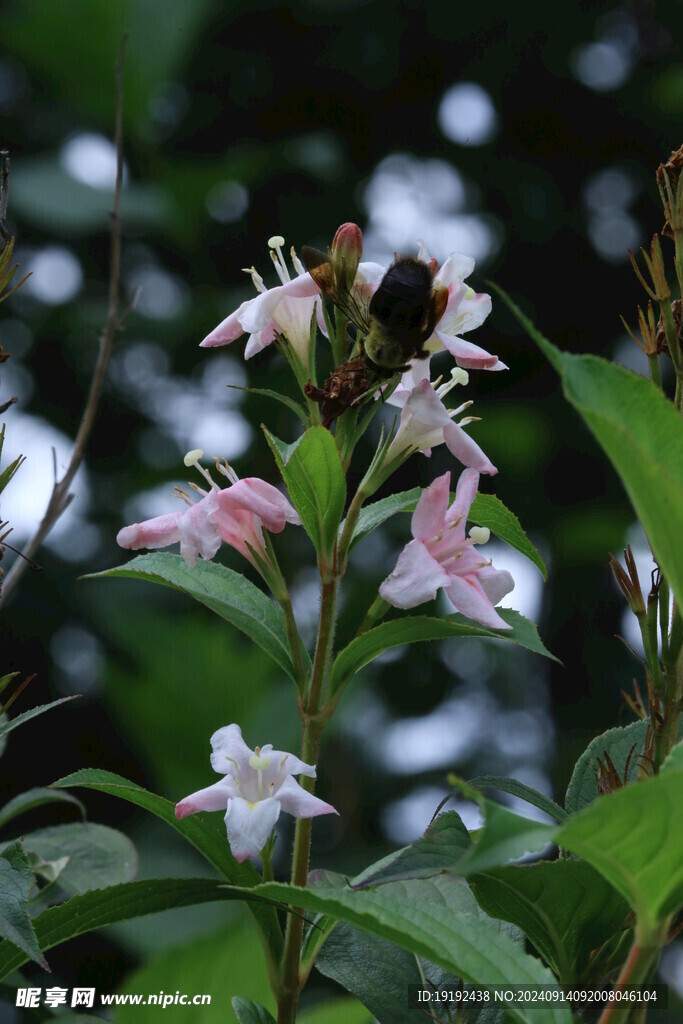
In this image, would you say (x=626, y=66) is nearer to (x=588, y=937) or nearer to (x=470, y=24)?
(x=470, y=24)

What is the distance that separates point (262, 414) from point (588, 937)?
6.15ft

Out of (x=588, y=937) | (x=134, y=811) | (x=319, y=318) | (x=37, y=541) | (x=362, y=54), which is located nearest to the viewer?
(x=588, y=937)

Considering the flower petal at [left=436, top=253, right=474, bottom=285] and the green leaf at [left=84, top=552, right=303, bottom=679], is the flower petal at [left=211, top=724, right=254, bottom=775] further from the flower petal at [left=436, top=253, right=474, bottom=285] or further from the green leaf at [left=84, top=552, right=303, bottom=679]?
the flower petal at [left=436, top=253, right=474, bottom=285]

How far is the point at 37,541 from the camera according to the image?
0.88 metres

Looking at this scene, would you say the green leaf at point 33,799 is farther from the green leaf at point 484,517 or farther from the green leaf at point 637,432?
the green leaf at point 637,432

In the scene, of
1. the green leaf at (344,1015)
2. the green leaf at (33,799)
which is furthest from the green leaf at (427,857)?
the green leaf at (344,1015)

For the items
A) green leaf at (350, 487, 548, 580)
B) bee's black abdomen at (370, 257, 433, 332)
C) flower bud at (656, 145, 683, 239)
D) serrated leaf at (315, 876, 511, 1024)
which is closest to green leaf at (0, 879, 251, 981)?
serrated leaf at (315, 876, 511, 1024)

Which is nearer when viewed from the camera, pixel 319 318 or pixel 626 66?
pixel 319 318

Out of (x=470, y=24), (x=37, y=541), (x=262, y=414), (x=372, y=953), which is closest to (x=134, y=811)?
(x=262, y=414)

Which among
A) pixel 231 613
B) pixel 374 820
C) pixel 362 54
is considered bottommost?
pixel 374 820

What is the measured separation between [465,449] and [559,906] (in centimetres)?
26

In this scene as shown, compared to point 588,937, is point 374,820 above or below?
below

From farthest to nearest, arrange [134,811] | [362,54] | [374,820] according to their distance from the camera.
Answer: [362,54] < [374,820] < [134,811]

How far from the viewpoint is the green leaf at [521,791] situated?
630mm
